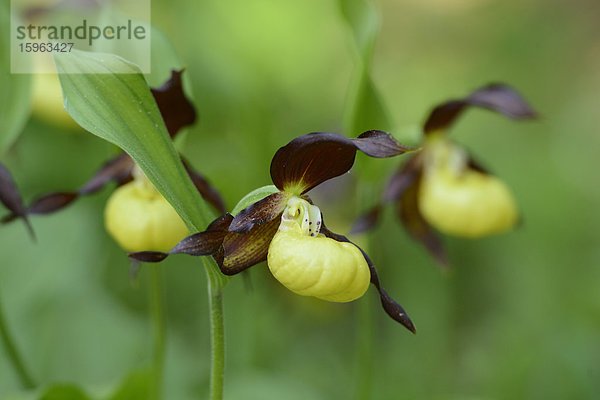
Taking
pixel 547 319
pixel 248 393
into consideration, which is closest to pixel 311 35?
pixel 547 319

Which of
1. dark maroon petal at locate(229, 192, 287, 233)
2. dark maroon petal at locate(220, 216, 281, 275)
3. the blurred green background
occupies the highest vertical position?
dark maroon petal at locate(229, 192, 287, 233)

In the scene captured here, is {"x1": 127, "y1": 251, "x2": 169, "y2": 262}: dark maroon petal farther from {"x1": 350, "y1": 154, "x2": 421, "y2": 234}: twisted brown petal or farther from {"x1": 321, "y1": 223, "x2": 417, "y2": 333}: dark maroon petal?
{"x1": 350, "y1": 154, "x2": 421, "y2": 234}: twisted brown petal

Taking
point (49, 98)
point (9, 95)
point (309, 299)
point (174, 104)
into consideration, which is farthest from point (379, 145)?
point (309, 299)

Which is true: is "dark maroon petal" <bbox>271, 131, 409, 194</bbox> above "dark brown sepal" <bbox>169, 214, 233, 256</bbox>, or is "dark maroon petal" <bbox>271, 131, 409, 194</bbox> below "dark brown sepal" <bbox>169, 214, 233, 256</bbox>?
above

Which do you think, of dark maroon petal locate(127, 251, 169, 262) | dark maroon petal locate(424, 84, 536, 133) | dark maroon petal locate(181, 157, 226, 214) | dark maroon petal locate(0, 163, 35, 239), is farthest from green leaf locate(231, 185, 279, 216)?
dark maroon petal locate(424, 84, 536, 133)

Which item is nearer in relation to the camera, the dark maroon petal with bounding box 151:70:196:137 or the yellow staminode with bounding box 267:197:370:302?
the yellow staminode with bounding box 267:197:370:302

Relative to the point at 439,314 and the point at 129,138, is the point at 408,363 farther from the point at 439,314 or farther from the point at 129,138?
the point at 129,138
